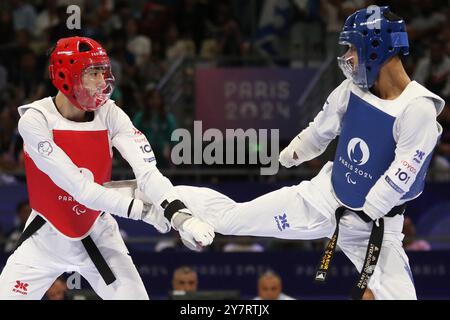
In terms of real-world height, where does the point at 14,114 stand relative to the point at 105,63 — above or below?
below

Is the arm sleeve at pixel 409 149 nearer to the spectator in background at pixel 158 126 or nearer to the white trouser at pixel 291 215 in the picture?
the white trouser at pixel 291 215

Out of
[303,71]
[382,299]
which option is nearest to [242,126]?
[303,71]

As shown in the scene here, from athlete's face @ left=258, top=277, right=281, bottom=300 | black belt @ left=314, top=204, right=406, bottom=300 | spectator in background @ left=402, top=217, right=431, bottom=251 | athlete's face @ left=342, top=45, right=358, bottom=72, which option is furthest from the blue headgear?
spectator in background @ left=402, top=217, right=431, bottom=251

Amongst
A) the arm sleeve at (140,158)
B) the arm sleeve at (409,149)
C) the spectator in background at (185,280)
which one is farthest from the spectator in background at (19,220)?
the arm sleeve at (409,149)

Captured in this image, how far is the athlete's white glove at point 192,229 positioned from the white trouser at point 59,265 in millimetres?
593

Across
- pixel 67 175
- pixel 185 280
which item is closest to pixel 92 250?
pixel 67 175

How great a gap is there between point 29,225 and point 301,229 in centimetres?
207

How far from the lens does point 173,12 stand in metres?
15.6

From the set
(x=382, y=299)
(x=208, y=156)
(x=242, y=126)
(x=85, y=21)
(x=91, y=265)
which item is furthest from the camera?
(x=85, y=21)

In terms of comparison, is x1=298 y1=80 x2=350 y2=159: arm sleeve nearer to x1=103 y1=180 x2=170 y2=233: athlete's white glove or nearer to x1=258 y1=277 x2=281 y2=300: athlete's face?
x1=103 y1=180 x2=170 y2=233: athlete's white glove

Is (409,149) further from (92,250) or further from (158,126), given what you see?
(158,126)

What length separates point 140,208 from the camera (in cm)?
765

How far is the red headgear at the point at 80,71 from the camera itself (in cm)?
780
